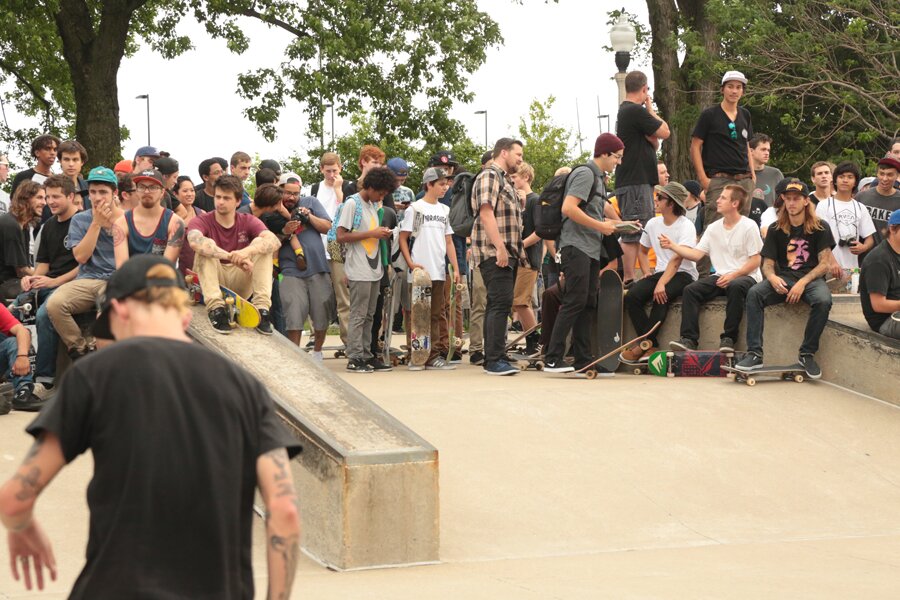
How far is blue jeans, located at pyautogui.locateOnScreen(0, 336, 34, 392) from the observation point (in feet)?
28.0

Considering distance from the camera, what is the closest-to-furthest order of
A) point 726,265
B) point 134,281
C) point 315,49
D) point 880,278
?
1. point 134,281
2. point 880,278
3. point 726,265
4. point 315,49

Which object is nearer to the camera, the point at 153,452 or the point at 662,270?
the point at 153,452

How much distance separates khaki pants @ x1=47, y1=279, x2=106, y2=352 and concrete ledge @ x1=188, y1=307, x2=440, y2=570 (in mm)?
2436

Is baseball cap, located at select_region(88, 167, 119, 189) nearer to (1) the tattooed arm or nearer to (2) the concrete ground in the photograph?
(2) the concrete ground

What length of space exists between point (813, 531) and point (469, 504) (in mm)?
2168

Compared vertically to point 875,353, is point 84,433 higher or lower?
higher

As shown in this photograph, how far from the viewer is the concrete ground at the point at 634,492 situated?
5.93m

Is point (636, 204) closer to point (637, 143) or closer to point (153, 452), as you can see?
point (637, 143)

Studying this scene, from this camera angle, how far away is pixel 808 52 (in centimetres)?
1861

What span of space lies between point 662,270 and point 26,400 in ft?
19.4

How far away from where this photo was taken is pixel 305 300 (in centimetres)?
1052

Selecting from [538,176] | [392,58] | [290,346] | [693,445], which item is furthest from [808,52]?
[538,176]

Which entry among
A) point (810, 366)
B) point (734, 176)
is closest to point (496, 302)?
point (810, 366)

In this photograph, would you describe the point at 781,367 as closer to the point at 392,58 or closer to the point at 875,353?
the point at 875,353
